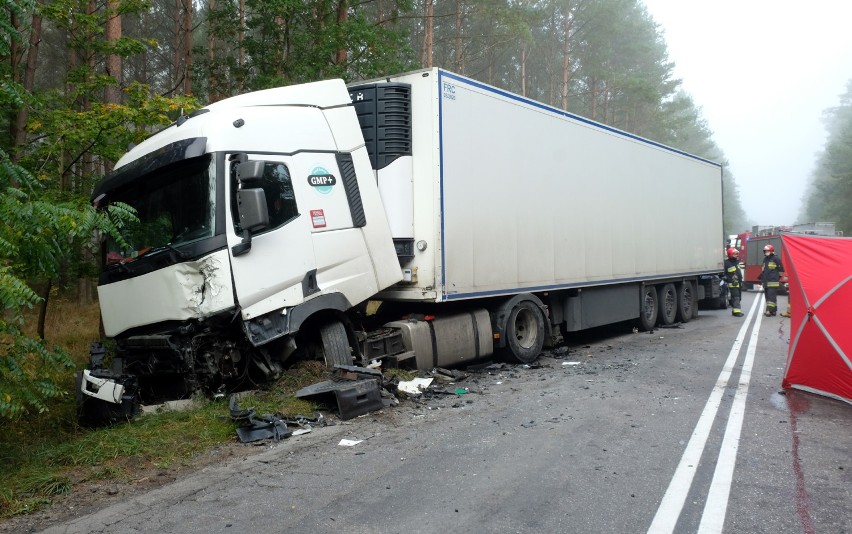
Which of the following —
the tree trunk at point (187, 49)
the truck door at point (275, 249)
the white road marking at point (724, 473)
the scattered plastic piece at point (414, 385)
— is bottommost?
the white road marking at point (724, 473)

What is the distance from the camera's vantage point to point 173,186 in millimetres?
5832

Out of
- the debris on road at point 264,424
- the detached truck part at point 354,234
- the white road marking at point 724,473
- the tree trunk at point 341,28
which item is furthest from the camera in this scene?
the tree trunk at point 341,28

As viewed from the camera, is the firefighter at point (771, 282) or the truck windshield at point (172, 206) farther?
the firefighter at point (771, 282)

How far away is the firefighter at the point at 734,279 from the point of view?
52.1 feet

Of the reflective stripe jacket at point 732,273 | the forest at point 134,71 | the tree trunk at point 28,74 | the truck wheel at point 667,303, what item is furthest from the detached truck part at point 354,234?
the reflective stripe jacket at point 732,273

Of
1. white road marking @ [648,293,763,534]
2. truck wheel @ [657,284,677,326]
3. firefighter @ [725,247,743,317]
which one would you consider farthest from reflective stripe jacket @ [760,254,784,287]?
white road marking @ [648,293,763,534]

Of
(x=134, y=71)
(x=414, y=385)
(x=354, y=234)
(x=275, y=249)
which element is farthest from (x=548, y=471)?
(x=134, y=71)

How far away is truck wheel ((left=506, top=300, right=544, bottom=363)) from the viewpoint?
28.6 feet

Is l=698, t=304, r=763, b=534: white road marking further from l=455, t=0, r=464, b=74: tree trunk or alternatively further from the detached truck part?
l=455, t=0, r=464, b=74: tree trunk

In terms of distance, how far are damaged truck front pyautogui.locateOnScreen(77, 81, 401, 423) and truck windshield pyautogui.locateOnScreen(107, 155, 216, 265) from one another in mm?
12

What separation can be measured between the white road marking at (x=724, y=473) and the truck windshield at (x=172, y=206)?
4360 millimetres

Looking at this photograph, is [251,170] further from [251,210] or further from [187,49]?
[187,49]

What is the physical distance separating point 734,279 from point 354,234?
12965mm

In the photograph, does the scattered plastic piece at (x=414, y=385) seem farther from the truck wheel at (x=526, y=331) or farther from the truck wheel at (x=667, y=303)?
the truck wheel at (x=667, y=303)
